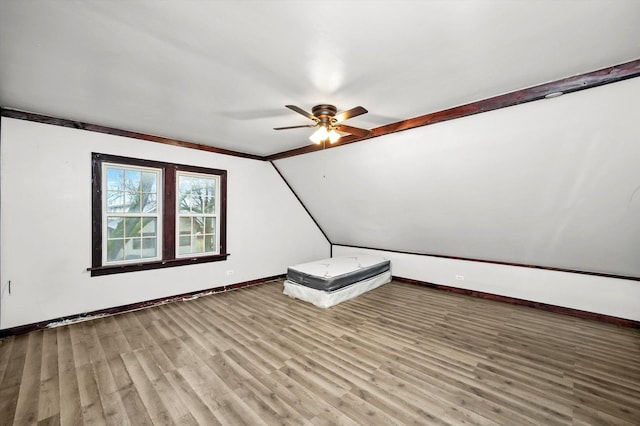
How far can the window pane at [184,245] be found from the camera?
4531 mm

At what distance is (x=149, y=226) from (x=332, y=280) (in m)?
3.09

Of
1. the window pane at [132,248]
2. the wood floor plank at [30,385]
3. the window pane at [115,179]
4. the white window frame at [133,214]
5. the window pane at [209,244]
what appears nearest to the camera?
the wood floor plank at [30,385]

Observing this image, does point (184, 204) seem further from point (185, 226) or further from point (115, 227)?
point (115, 227)

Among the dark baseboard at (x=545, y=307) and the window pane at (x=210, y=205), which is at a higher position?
the window pane at (x=210, y=205)

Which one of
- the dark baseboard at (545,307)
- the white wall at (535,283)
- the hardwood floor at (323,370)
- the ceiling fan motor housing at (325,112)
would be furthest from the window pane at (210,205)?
the dark baseboard at (545,307)

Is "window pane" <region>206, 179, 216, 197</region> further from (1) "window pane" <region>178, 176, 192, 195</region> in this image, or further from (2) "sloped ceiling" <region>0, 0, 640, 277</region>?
(2) "sloped ceiling" <region>0, 0, 640, 277</region>

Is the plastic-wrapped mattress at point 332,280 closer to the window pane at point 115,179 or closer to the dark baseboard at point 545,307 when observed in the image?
the dark baseboard at point 545,307

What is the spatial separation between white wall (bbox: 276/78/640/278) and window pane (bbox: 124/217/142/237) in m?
2.80

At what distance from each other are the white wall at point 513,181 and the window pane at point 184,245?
237 centimetres

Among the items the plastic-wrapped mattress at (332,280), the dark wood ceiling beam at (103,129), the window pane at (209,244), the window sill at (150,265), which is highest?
the dark wood ceiling beam at (103,129)

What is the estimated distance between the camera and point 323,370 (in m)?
2.51

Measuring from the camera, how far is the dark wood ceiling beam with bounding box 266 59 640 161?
81.5 inches

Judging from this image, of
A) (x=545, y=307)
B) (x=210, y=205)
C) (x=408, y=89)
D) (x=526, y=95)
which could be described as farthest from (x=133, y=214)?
(x=545, y=307)

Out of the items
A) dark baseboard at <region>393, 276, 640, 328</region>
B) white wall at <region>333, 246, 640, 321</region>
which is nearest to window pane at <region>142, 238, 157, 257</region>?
white wall at <region>333, 246, 640, 321</region>
